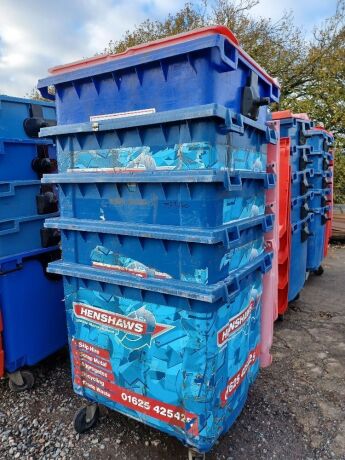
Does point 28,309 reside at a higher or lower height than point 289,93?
lower

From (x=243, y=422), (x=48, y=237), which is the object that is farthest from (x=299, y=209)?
(x=48, y=237)

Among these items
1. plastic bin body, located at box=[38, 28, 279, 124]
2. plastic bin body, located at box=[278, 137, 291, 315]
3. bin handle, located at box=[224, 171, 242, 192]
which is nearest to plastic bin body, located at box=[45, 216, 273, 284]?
bin handle, located at box=[224, 171, 242, 192]

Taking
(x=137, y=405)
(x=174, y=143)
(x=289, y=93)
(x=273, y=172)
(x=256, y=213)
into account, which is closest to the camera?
(x=174, y=143)

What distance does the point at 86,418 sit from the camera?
2291 millimetres

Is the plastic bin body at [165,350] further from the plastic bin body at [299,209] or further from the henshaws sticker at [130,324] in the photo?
the plastic bin body at [299,209]

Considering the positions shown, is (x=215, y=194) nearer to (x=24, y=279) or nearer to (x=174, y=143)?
(x=174, y=143)

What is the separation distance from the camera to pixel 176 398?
1.84 m

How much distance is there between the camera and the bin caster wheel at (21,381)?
8.86 ft

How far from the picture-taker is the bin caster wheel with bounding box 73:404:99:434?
7.36ft

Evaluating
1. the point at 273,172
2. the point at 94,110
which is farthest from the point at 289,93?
the point at 94,110

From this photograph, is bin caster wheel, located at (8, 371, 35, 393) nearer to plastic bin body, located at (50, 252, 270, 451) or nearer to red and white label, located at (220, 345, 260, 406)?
plastic bin body, located at (50, 252, 270, 451)

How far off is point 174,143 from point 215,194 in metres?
0.32

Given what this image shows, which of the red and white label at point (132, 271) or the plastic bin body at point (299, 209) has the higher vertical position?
the plastic bin body at point (299, 209)

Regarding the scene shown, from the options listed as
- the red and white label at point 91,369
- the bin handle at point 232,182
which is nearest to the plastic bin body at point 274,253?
the bin handle at point 232,182
